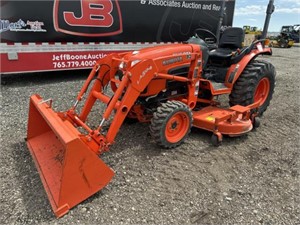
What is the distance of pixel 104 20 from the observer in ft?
23.4

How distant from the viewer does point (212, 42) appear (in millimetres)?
5547

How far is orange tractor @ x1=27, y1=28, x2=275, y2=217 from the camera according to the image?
2.53 m

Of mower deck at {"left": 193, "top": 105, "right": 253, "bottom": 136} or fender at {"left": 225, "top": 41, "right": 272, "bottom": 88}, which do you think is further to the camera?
fender at {"left": 225, "top": 41, "right": 272, "bottom": 88}

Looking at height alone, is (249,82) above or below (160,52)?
below

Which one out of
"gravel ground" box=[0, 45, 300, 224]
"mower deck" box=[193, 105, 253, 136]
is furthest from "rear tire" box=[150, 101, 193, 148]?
"mower deck" box=[193, 105, 253, 136]

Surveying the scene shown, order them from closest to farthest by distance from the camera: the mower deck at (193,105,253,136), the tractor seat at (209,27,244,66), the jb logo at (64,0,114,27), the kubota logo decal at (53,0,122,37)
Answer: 1. the mower deck at (193,105,253,136)
2. the tractor seat at (209,27,244,66)
3. the kubota logo decal at (53,0,122,37)
4. the jb logo at (64,0,114,27)

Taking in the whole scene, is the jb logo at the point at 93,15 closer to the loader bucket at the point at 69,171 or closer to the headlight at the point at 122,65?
the headlight at the point at 122,65

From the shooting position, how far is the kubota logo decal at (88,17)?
6527 millimetres

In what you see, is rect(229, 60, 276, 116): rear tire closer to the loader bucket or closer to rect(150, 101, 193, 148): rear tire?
rect(150, 101, 193, 148): rear tire

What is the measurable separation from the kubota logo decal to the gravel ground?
3058mm

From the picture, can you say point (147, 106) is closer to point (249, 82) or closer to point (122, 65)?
point (122, 65)

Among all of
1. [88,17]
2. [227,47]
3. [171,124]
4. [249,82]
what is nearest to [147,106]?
[171,124]

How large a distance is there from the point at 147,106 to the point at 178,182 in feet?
4.01

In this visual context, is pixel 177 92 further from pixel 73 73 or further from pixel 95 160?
pixel 73 73
